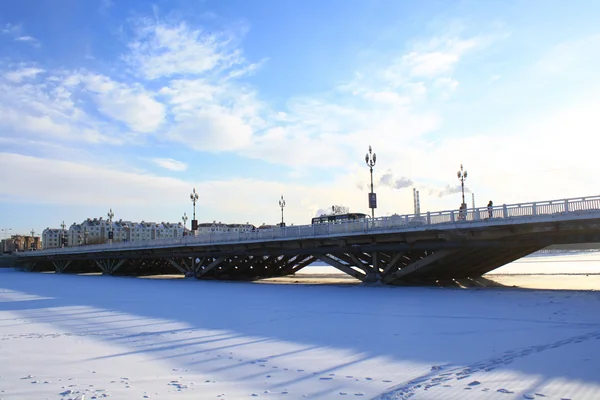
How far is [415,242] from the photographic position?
29406 mm

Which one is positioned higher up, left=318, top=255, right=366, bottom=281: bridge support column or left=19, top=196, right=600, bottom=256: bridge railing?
left=19, top=196, right=600, bottom=256: bridge railing

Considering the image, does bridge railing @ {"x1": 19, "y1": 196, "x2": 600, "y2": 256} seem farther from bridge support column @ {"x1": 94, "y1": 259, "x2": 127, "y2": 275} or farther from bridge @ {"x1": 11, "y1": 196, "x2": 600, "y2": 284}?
bridge support column @ {"x1": 94, "y1": 259, "x2": 127, "y2": 275}

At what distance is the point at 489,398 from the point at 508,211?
20221mm

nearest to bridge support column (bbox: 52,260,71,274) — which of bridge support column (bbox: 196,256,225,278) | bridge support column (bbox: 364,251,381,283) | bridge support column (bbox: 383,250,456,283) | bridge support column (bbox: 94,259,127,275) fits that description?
bridge support column (bbox: 94,259,127,275)

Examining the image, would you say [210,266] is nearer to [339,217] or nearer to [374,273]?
[339,217]

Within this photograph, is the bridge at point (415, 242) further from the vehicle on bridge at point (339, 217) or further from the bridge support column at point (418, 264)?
the vehicle on bridge at point (339, 217)

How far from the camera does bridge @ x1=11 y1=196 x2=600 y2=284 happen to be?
24.3 m

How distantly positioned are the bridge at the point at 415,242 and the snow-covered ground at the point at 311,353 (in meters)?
7.12

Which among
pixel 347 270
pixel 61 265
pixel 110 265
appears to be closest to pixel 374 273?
pixel 347 270

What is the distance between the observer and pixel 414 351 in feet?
32.3

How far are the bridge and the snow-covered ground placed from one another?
7.12 metres

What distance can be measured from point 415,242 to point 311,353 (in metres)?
20.7

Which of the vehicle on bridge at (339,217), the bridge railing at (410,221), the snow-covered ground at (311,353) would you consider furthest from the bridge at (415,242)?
the snow-covered ground at (311,353)

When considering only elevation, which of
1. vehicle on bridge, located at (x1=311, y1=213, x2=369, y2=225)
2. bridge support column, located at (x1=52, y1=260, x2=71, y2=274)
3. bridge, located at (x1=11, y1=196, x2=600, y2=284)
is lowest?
bridge support column, located at (x1=52, y1=260, x2=71, y2=274)
